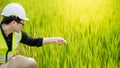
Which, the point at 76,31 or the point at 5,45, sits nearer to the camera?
the point at 5,45

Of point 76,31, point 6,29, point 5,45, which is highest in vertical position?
point 6,29

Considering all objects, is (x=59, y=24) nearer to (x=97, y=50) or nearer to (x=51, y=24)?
(x=51, y=24)

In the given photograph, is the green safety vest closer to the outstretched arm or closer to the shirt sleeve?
the shirt sleeve

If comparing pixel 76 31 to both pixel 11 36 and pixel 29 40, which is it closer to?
pixel 29 40

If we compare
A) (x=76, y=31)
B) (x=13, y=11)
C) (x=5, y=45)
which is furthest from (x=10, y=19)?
(x=76, y=31)

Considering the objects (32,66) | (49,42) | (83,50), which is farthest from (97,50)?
(32,66)

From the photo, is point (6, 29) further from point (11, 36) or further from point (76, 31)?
point (76, 31)

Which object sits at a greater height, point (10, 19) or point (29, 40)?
point (10, 19)

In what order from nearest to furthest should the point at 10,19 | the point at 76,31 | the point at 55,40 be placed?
the point at 10,19
the point at 55,40
the point at 76,31

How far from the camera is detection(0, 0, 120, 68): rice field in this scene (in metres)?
3.51

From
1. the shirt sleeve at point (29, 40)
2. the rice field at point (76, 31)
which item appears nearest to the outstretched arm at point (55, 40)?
the shirt sleeve at point (29, 40)

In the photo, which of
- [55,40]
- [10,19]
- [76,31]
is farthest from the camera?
[76,31]

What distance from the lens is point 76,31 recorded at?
3.81m

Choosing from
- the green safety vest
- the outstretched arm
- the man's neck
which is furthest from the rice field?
the man's neck
